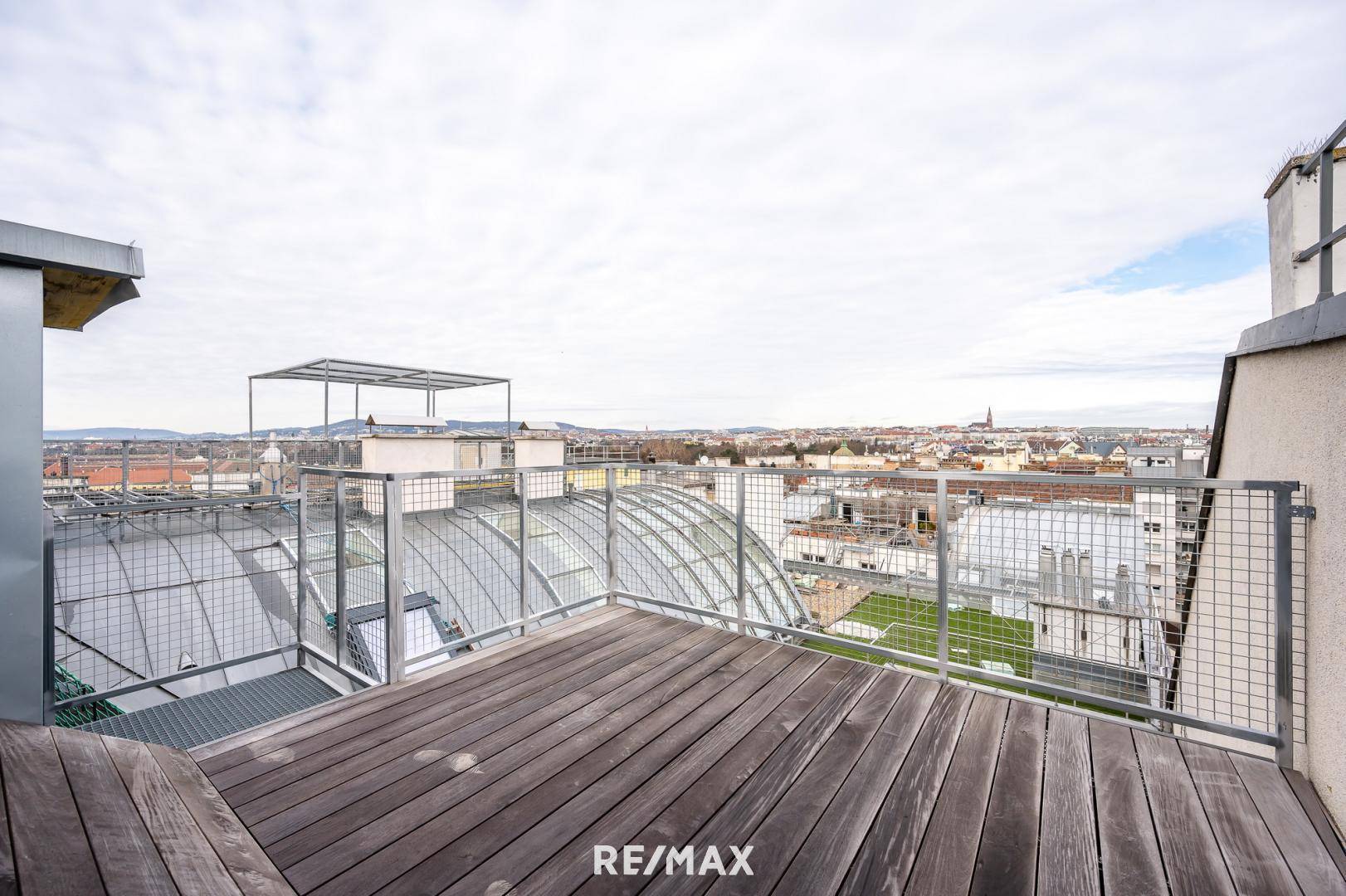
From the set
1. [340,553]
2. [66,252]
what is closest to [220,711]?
[340,553]

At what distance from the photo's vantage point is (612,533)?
3.99m

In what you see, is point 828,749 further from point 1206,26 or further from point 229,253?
point 229,253

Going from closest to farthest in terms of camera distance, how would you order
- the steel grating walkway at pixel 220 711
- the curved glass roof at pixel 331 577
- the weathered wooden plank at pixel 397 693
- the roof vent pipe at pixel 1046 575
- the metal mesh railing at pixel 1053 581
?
the weathered wooden plank at pixel 397 693 → the metal mesh railing at pixel 1053 581 → the roof vent pipe at pixel 1046 575 → the steel grating walkway at pixel 220 711 → the curved glass roof at pixel 331 577

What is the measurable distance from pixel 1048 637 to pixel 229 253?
48.5 ft

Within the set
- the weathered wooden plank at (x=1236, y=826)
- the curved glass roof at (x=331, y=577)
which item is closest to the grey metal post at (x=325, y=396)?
the curved glass roof at (x=331, y=577)

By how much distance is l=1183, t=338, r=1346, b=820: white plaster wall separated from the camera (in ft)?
5.65

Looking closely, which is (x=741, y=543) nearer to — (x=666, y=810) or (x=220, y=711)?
(x=666, y=810)

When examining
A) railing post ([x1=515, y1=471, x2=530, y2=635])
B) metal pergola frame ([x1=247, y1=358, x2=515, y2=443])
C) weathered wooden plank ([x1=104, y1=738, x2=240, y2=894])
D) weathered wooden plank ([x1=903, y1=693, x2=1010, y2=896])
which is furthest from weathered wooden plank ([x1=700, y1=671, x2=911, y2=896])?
metal pergola frame ([x1=247, y1=358, x2=515, y2=443])

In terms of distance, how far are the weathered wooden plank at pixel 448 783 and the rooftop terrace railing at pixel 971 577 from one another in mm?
945

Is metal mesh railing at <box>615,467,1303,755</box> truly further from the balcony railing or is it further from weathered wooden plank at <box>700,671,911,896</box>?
weathered wooden plank at <box>700,671,911,896</box>

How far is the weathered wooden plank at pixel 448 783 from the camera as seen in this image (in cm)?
147

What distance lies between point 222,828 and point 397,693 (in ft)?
3.49

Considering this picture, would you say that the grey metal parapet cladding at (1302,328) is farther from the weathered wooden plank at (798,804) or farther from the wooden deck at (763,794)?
the weathered wooden plank at (798,804)

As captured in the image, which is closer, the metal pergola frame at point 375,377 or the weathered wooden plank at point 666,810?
the weathered wooden plank at point 666,810
